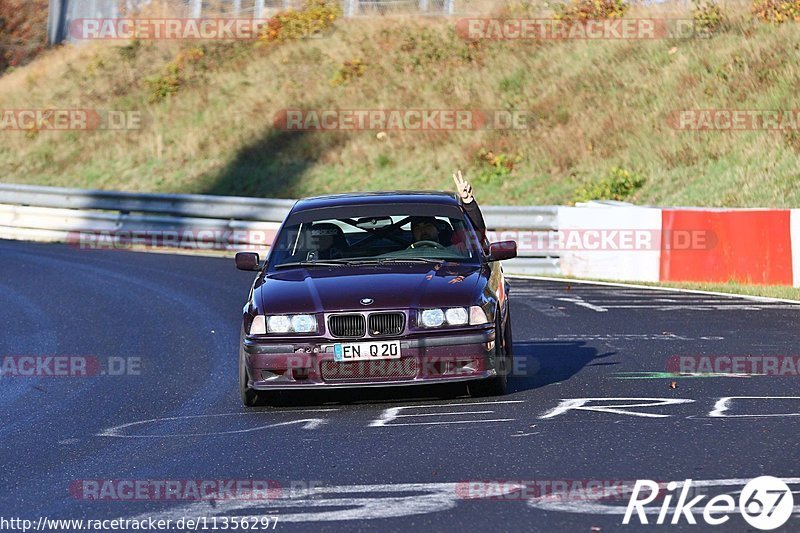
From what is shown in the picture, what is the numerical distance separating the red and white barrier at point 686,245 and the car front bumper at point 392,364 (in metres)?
9.66

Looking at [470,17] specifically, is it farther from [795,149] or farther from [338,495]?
[338,495]

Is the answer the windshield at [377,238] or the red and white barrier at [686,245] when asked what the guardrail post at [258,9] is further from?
the windshield at [377,238]

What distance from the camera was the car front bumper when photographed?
30.3 ft

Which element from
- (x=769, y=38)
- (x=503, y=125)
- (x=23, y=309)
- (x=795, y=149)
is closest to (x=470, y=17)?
(x=503, y=125)

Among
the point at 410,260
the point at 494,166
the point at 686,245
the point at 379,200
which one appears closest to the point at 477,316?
the point at 410,260

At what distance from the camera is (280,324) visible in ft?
30.9

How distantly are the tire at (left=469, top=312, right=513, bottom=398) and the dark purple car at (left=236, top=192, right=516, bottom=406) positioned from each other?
0.03ft

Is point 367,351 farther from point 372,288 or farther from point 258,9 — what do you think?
point 258,9

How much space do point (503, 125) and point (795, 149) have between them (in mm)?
9029

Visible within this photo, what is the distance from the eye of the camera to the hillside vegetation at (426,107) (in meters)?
28.5

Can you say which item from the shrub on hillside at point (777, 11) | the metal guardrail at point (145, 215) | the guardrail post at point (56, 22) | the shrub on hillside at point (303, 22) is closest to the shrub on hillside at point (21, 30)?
the guardrail post at point (56, 22)

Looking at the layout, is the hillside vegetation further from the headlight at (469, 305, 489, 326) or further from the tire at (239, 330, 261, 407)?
the tire at (239, 330, 261, 407)

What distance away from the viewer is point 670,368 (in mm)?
11250

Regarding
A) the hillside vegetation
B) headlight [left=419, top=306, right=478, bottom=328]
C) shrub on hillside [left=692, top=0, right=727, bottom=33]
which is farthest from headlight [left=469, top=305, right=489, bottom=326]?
shrub on hillside [left=692, top=0, right=727, bottom=33]
